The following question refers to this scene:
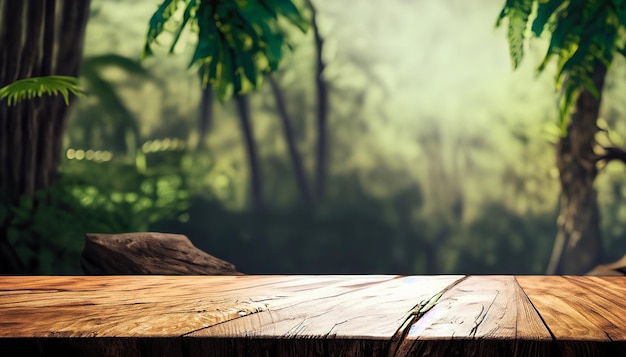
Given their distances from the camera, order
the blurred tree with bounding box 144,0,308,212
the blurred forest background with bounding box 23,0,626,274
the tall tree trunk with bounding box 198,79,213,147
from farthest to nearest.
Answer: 1. the tall tree trunk with bounding box 198,79,213,147
2. the blurred forest background with bounding box 23,0,626,274
3. the blurred tree with bounding box 144,0,308,212

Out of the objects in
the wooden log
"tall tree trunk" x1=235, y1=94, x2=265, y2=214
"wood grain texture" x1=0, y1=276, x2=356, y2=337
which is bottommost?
the wooden log

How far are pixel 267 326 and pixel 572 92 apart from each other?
146 cm

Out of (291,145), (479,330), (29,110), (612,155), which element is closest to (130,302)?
(479,330)

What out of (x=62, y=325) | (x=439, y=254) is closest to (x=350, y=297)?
(x=62, y=325)

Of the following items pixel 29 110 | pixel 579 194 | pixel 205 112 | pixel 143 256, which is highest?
pixel 205 112

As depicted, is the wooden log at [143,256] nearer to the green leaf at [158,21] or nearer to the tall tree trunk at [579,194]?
the green leaf at [158,21]

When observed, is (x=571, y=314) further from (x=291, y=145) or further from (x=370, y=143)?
(x=291, y=145)

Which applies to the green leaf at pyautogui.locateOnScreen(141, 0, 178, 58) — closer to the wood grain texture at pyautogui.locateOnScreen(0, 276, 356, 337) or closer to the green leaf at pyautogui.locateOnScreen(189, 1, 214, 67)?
the green leaf at pyautogui.locateOnScreen(189, 1, 214, 67)

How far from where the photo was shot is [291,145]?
4352 millimetres

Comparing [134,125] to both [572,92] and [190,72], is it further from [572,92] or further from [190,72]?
[572,92]

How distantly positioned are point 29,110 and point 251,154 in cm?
154

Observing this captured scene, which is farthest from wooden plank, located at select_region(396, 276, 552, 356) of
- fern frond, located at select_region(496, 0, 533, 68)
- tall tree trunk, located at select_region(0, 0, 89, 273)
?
tall tree trunk, located at select_region(0, 0, 89, 273)

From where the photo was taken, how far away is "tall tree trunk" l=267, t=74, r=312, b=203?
14.2ft

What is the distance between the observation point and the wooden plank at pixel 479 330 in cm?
63
